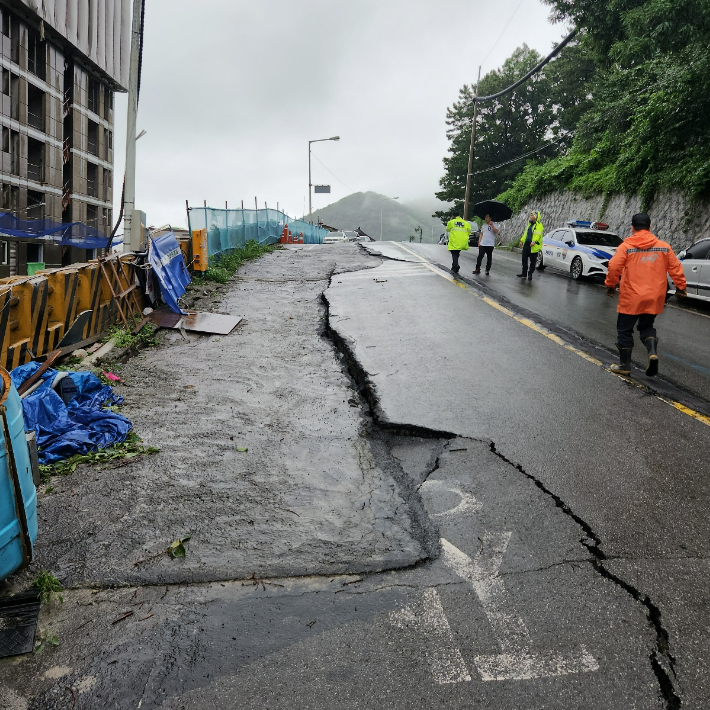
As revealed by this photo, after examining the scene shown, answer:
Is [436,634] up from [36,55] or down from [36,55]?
down

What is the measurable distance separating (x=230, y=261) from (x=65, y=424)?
13.0m

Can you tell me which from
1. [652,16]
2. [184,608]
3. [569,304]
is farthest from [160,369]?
[652,16]

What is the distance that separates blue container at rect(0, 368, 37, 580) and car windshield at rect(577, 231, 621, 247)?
59.3 ft

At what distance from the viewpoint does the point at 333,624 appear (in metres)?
2.90

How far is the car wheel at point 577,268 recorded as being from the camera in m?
18.1

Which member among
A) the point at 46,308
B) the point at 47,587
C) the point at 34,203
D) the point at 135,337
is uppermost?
the point at 34,203

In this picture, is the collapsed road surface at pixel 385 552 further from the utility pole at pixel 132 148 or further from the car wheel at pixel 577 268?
the car wheel at pixel 577 268

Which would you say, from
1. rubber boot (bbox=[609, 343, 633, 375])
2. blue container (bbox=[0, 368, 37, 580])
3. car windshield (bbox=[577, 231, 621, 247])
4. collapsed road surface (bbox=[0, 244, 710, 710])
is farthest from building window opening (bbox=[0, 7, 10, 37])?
blue container (bbox=[0, 368, 37, 580])

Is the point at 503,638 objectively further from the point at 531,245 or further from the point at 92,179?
the point at 92,179

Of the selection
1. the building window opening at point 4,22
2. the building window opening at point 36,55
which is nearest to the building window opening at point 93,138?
the building window opening at point 36,55

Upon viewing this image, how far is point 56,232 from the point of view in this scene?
2205cm

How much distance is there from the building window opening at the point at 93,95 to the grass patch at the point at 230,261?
1212 inches

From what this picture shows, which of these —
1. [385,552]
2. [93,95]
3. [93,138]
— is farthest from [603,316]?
[93,95]

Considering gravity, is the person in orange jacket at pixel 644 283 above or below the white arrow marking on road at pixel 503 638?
above
